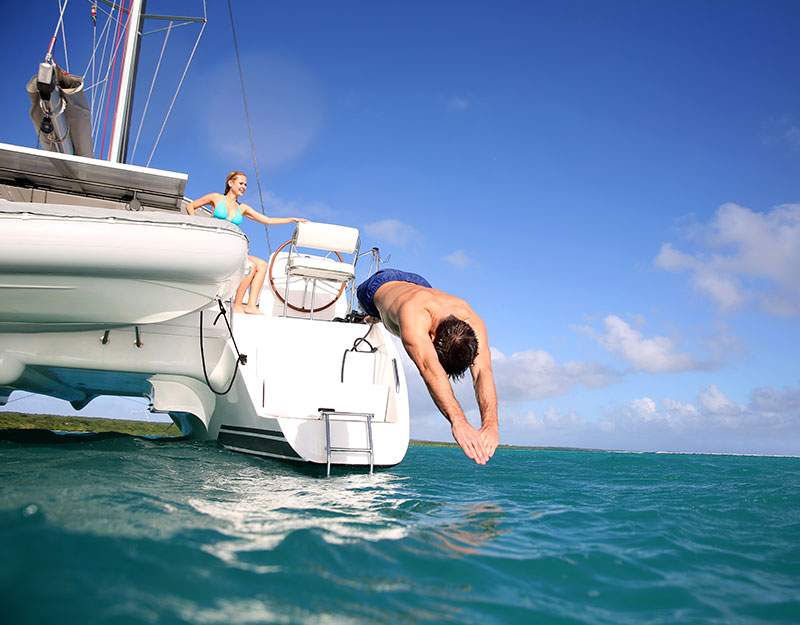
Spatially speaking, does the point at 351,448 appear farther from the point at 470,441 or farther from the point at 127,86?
the point at 127,86

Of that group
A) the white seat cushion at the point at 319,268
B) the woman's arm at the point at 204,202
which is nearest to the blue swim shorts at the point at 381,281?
the white seat cushion at the point at 319,268

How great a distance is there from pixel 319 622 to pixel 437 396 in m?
1.78

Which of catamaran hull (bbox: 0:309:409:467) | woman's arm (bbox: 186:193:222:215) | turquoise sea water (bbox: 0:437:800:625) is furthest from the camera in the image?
woman's arm (bbox: 186:193:222:215)

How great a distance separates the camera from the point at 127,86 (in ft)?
22.1

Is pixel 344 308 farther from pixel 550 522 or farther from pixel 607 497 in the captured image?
pixel 550 522

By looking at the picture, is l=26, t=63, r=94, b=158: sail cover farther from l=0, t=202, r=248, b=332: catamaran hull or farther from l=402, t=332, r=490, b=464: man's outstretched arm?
l=402, t=332, r=490, b=464: man's outstretched arm

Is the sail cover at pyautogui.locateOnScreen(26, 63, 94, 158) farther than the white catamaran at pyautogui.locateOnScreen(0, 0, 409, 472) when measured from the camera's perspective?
Yes

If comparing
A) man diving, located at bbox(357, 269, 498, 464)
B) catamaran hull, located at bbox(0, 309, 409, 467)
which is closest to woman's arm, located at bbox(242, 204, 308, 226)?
catamaran hull, located at bbox(0, 309, 409, 467)

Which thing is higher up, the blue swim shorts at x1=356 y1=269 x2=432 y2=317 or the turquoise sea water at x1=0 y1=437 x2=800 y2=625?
the blue swim shorts at x1=356 y1=269 x2=432 y2=317

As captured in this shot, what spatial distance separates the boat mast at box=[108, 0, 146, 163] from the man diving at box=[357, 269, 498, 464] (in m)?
4.89

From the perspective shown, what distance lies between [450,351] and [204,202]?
2.96 meters

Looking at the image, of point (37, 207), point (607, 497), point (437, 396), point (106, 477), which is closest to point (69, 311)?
point (37, 207)

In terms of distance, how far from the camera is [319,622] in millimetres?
1058

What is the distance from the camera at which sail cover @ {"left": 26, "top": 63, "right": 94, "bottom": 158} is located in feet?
17.4
